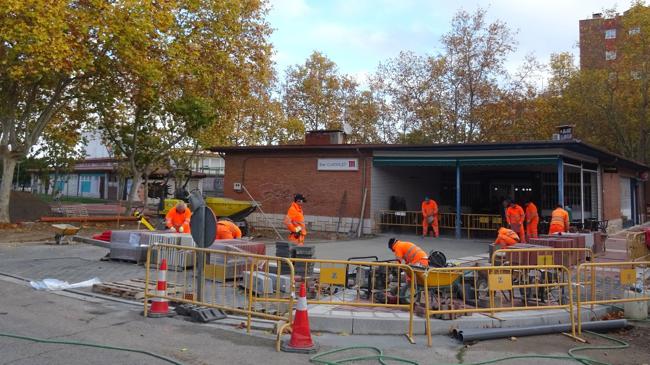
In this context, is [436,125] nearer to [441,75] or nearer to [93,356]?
[441,75]

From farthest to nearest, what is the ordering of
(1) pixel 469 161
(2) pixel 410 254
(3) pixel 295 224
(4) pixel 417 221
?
1. (4) pixel 417 221
2. (1) pixel 469 161
3. (3) pixel 295 224
4. (2) pixel 410 254

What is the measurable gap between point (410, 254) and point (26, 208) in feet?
75.8

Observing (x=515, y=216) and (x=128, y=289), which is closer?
(x=128, y=289)

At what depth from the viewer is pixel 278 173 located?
22.3m

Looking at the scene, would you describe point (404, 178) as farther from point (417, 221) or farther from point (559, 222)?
point (559, 222)

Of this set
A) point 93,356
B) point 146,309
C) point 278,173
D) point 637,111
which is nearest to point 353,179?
point 278,173

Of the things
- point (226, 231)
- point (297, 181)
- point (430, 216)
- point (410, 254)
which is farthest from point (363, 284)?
point (297, 181)

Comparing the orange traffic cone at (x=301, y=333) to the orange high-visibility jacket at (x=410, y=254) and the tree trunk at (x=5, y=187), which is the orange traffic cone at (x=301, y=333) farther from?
the tree trunk at (x=5, y=187)

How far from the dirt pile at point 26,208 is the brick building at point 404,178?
9.37 meters

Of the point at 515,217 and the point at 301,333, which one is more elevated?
the point at 515,217

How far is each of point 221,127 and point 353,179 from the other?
37.0 feet

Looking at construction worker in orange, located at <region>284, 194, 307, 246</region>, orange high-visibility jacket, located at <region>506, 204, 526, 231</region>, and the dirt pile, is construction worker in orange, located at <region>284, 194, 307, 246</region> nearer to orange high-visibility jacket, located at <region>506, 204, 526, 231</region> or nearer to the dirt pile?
orange high-visibility jacket, located at <region>506, 204, 526, 231</region>

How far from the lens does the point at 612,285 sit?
27.3 feet

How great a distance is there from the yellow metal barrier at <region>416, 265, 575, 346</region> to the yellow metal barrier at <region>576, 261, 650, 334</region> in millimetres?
346
